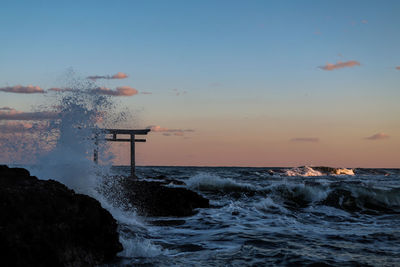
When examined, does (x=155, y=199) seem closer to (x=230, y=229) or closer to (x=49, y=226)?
(x=230, y=229)

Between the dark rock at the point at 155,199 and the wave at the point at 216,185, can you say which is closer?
the dark rock at the point at 155,199

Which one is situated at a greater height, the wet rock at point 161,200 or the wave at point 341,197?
the wet rock at point 161,200

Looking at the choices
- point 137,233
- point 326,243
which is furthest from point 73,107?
point 326,243

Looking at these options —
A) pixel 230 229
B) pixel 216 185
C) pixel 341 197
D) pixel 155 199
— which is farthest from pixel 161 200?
pixel 216 185

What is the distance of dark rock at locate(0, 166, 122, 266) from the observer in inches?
156

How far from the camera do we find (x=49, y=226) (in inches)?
169

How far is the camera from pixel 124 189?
435 inches

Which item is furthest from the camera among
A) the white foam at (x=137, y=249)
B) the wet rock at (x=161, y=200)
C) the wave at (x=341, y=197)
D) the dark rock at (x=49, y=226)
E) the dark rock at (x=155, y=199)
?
the wave at (x=341, y=197)

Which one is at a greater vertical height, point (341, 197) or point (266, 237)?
point (266, 237)

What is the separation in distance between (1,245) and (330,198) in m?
12.9

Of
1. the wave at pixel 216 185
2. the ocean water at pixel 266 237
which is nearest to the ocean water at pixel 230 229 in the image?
the ocean water at pixel 266 237

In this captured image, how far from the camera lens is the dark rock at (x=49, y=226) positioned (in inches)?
156

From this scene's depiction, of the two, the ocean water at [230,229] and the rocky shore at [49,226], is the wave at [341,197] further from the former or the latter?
the rocky shore at [49,226]

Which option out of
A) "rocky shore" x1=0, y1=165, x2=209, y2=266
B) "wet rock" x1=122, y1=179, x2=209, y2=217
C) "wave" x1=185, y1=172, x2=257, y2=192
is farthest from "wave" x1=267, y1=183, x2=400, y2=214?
"rocky shore" x1=0, y1=165, x2=209, y2=266
